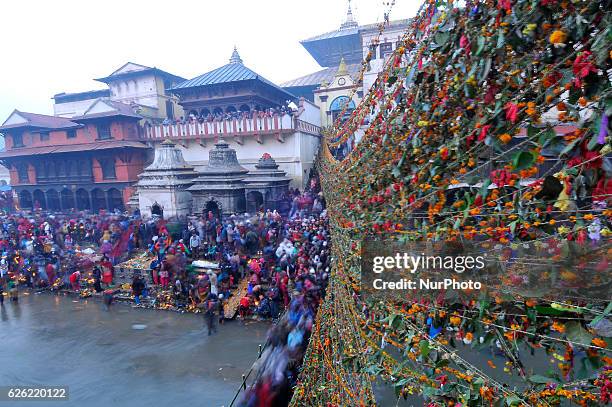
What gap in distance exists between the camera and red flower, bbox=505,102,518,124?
5.98 feet

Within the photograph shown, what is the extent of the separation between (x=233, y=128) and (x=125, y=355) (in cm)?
1860

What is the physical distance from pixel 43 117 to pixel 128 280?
1035 inches

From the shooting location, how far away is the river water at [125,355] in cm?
741

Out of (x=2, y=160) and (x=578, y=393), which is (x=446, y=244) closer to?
(x=578, y=393)

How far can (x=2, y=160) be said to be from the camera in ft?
103

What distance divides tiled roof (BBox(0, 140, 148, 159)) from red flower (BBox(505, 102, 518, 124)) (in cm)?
2860

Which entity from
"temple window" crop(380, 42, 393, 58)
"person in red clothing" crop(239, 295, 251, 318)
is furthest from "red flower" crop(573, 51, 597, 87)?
"temple window" crop(380, 42, 393, 58)

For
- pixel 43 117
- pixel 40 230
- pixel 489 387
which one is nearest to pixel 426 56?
pixel 489 387

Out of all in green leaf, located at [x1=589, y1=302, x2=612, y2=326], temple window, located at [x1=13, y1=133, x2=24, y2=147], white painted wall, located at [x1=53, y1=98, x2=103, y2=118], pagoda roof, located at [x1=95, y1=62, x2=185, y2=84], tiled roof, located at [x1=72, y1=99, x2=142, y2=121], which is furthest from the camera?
white painted wall, located at [x1=53, y1=98, x2=103, y2=118]

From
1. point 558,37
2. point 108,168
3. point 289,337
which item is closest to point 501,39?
point 558,37

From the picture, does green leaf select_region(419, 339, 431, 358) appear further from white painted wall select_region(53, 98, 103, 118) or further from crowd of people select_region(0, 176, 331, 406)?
white painted wall select_region(53, 98, 103, 118)

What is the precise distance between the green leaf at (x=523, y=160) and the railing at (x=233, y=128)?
2265 cm

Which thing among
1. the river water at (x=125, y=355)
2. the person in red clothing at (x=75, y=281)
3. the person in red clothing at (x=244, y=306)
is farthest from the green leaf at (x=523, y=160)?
the person in red clothing at (x=75, y=281)

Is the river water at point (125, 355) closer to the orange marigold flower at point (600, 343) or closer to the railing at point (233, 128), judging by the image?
the orange marigold flower at point (600, 343)
